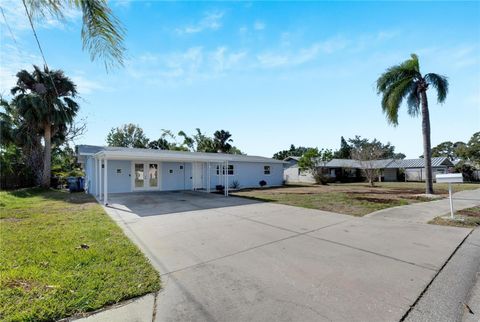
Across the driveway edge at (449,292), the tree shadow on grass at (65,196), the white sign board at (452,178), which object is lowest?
the driveway edge at (449,292)

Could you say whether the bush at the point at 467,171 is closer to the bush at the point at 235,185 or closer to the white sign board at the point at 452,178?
the bush at the point at 235,185

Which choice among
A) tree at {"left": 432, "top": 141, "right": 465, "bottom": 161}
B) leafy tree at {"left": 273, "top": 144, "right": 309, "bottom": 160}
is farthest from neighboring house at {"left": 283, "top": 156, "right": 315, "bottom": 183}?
tree at {"left": 432, "top": 141, "right": 465, "bottom": 161}

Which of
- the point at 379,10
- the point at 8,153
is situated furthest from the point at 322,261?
the point at 8,153

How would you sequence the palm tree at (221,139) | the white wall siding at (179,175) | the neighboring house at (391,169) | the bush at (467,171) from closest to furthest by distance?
the white wall siding at (179,175) → the bush at (467,171) → the neighboring house at (391,169) → the palm tree at (221,139)

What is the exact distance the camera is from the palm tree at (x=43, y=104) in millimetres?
17702

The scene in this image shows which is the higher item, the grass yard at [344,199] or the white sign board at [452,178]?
the white sign board at [452,178]

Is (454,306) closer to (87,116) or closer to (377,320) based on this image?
(377,320)

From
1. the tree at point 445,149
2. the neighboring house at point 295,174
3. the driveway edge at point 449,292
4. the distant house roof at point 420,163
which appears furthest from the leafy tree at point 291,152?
the driveway edge at point 449,292

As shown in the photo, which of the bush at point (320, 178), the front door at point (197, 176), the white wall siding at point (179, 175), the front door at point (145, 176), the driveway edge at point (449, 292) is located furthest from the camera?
the bush at point (320, 178)

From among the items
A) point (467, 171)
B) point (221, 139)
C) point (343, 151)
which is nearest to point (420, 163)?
point (467, 171)

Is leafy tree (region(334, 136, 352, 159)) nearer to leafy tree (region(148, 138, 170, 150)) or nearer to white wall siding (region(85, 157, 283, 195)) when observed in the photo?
white wall siding (region(85, 157, 283, 195))

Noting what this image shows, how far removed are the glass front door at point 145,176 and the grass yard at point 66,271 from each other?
31.9 ft

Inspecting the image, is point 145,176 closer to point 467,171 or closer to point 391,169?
point 391,169

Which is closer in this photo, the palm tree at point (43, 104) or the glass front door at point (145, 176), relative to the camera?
the glass front door at point (145, 176)
